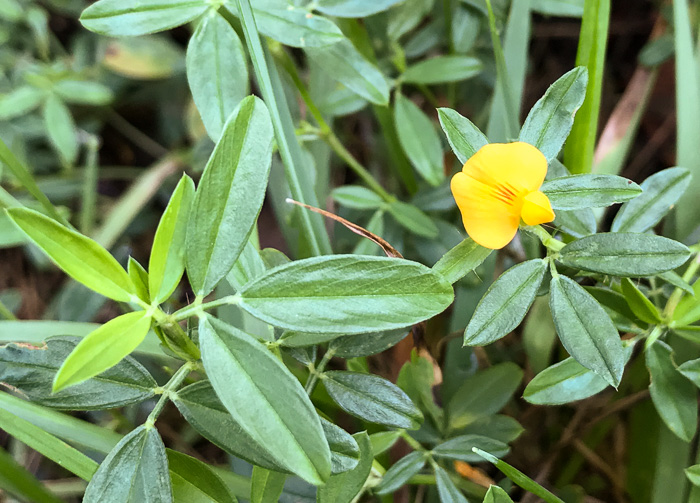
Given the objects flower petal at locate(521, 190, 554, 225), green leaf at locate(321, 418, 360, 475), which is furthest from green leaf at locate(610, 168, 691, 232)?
green leaf at locate(321, 418, 360, 475)

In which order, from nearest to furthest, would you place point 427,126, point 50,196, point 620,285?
point 620,285 → point 427,126 → point 50,196

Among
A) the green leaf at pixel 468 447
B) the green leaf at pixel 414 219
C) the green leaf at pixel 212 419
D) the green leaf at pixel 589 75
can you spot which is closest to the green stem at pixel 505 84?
the green leaf at pixel 589 75

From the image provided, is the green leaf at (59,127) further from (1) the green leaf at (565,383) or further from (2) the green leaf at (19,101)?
(1) the green leaf at (565,383)

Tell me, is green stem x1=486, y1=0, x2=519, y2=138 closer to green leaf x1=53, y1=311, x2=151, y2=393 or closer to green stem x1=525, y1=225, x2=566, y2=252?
green stem x1=525, y1=225, x2=566, y2=252

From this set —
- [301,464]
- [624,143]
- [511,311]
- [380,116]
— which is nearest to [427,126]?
[380,116]

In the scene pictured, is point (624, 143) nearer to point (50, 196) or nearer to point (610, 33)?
point (610, 33)

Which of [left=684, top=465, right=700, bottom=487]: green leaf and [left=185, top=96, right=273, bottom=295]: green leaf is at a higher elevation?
[left=185, top=96, right=273, bottom=295]: green leaf

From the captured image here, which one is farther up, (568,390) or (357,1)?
(357,1)
